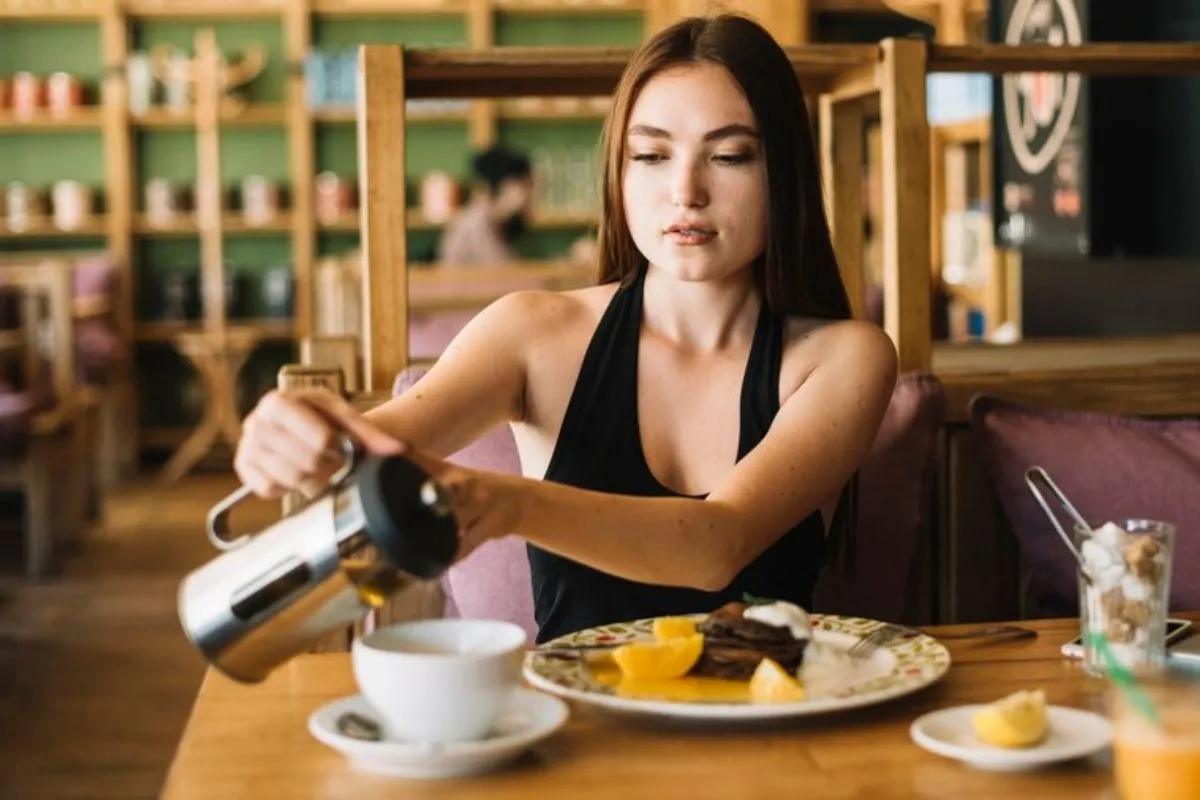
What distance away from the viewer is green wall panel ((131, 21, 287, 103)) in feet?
26.0

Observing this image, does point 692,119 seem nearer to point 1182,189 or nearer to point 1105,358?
point 1105,358

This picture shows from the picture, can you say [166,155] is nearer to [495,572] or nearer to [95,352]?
[95,352]

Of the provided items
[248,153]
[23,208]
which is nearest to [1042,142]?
[248,153]

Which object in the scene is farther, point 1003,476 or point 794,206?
point 1003,476

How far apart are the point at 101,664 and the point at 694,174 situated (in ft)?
10.2

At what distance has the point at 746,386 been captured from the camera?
1.82 m

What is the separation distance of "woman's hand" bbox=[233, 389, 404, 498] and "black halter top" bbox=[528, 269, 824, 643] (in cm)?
50

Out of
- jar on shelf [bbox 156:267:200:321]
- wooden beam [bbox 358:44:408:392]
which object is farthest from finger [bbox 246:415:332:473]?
jar on shelf [bbox 156:267:200:321]

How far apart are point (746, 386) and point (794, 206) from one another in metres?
0.20

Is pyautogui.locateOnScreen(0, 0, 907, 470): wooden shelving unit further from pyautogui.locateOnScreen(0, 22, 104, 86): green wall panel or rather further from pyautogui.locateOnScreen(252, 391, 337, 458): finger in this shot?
pyautogui.locateOnScreen(252, 391, 337, 458): finger

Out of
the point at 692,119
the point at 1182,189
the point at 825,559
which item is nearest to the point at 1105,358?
the point at 825,559

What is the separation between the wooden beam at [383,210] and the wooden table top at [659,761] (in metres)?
0.86

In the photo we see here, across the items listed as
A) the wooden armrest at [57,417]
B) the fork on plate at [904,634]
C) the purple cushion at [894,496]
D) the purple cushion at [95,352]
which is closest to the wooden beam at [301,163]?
the purple cushion at [95,352]

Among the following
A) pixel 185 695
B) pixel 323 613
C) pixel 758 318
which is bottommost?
pixel 185 695
